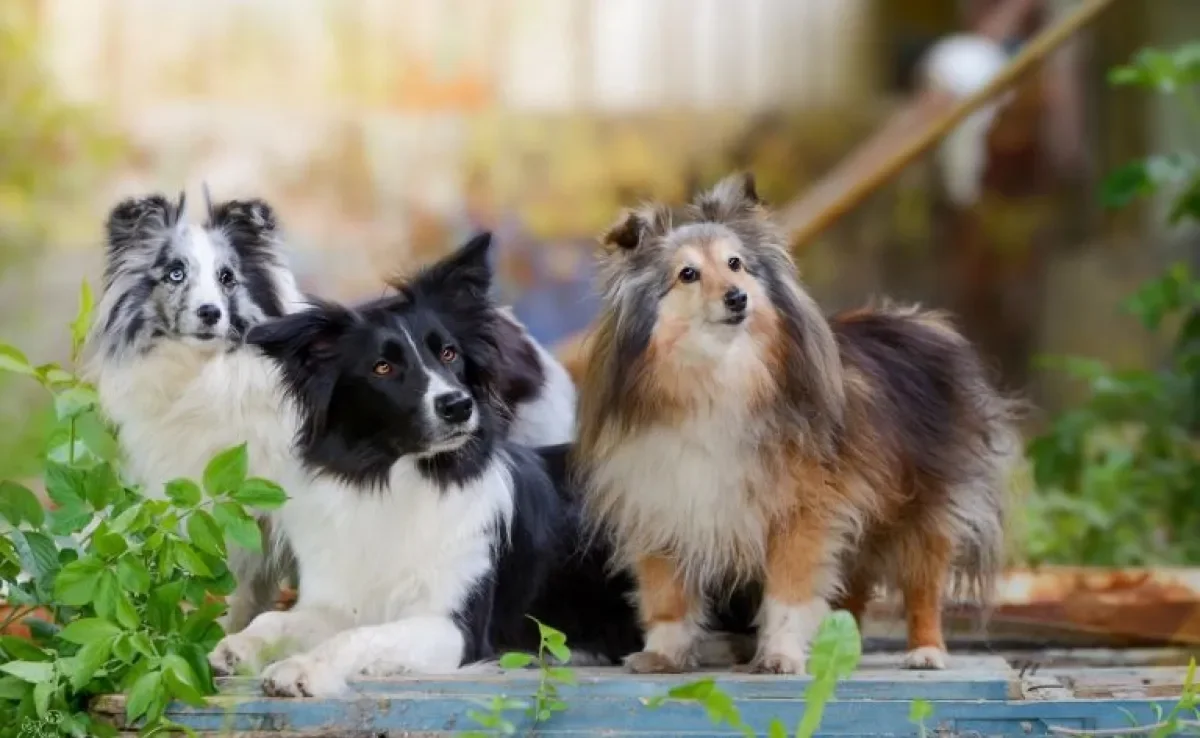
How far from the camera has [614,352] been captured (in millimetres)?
3338

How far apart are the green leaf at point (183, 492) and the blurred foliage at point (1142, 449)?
A: 11.7 ft

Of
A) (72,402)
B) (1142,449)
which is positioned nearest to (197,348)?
(72,402)

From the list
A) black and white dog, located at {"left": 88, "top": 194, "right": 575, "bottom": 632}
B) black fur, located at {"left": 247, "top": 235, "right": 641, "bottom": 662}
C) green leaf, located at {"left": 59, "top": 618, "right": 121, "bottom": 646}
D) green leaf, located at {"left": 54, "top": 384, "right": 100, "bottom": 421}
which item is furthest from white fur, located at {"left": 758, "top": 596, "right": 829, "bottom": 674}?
green leaf, located at {"left": 54, "top": 384, "right": 100, "bottom": 421}

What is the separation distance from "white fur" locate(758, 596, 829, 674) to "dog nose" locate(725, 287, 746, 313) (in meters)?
0.68

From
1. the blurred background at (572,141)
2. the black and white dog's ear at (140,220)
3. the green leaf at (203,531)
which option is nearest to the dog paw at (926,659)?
the green leaf at (203,531)

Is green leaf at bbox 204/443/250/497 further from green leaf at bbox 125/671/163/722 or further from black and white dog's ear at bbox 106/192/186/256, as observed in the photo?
black and white dog's ear at bbox 106/192/186/256

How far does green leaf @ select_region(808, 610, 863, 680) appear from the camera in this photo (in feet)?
8.40

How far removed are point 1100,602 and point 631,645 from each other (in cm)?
163

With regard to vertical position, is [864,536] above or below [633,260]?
below

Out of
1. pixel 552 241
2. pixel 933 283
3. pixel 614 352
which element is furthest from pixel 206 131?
pixel 614 352

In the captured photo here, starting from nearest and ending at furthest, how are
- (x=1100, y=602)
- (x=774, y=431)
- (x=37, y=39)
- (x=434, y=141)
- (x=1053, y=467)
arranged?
(x=774, y=431), (x=1100, y=602), (x=1053, y=467), (x=37, y=39), (x=434, y=141)

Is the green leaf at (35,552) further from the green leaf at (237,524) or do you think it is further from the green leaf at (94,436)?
the green leaf at (237,524)

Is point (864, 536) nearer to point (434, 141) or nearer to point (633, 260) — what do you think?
point (633, 260)

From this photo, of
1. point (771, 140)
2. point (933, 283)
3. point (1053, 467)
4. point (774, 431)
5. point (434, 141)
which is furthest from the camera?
point (933, 283)
